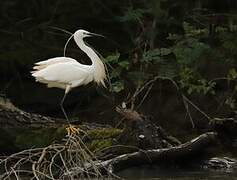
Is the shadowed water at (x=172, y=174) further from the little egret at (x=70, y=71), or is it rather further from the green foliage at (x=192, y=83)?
the green foliage at (x=192, y=83)

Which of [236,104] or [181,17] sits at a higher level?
[181,17]

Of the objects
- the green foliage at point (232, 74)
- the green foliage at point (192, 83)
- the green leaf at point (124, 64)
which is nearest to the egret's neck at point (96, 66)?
the green foliage at point (192, 83)

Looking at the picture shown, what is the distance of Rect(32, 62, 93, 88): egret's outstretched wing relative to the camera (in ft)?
29.0

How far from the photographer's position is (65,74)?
8.91m

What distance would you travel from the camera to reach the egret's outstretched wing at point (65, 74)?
885cm

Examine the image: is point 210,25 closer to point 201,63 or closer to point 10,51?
point 201,63

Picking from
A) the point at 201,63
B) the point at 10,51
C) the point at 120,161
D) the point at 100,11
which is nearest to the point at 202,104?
the point at 201,63

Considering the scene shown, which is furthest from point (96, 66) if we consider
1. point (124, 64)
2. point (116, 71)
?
point (116, 71)

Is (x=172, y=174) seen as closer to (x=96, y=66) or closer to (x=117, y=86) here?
(x=96, y=66)

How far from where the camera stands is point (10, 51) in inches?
547

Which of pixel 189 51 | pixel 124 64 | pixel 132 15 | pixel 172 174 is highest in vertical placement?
pixel 132 15

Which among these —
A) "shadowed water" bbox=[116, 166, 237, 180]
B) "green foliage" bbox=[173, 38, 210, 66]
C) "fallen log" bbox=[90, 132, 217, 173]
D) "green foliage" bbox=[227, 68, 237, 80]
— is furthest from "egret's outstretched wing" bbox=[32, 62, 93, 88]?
"green foliage" bbox=[227, 68, 237, 80]

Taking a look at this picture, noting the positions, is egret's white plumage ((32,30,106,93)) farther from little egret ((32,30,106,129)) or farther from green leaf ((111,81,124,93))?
green leaf ((111,81,124,93))

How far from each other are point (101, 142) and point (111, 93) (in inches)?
143
